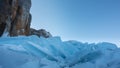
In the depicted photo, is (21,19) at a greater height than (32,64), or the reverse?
(21,19)

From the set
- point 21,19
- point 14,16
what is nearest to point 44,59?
point 14,16

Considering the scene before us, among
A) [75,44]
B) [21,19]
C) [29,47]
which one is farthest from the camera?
[21,19]

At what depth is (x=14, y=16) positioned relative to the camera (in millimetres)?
29094

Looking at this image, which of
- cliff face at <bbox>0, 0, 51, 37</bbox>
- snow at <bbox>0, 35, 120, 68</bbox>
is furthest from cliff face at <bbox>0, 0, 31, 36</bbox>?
snow at <bbox>0, 35, 120, 68</bbox>

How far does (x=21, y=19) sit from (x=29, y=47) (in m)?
25.9

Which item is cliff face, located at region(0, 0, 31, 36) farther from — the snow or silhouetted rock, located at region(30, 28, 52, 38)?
the snow

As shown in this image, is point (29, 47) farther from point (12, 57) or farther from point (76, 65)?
point (76, 65)

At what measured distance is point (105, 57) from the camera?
455 cm

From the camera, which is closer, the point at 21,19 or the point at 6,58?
the point at 6,58

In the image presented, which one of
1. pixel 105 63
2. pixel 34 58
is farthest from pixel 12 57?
pixel 105 63

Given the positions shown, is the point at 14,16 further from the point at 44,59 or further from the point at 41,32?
the point at 44,59

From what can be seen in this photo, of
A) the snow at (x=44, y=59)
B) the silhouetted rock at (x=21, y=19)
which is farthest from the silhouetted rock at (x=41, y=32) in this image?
the snow at (x=44, y=59)

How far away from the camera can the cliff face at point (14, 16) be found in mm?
26933

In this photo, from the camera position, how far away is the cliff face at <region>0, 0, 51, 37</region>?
2693cm
